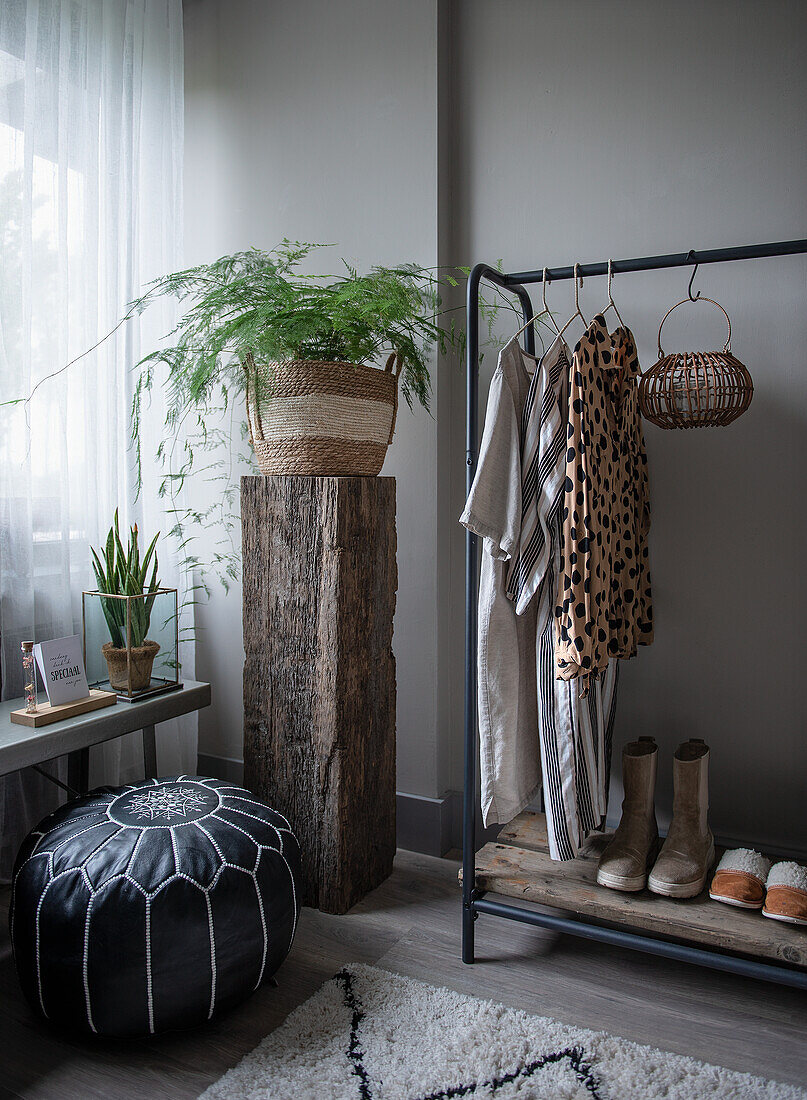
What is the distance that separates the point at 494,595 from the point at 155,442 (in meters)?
1.25

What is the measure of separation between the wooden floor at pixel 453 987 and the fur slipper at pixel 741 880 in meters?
0.22

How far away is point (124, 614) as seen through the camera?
2.01 m

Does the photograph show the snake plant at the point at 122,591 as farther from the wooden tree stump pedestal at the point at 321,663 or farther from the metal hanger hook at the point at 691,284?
the metal hanger hook at the point at 691,284

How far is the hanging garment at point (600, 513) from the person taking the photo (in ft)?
4.94

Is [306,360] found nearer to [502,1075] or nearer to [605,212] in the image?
[605,212]

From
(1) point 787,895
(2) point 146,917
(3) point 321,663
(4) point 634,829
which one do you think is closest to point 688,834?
(4) point 634,829

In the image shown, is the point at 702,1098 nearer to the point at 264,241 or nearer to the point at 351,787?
the point at 351,787

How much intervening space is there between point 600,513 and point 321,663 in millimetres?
761

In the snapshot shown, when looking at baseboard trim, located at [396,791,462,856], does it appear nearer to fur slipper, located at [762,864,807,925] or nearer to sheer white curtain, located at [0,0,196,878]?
sheer white curtain, located at [0,0,196,878]

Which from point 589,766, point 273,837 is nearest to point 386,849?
point 273,837

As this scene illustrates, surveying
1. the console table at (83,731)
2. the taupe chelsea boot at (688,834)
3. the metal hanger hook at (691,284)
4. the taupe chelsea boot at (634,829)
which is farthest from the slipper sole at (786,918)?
the console table at (83,731)

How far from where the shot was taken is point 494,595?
1.67 meters

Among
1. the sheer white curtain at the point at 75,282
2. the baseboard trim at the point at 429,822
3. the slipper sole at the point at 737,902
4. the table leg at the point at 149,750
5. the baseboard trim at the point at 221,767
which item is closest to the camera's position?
the slipper sole at the point at 737,902

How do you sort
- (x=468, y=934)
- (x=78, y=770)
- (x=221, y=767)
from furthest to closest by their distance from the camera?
(x=221, y=767), (x=78, y=770), (x=468, y=934)
